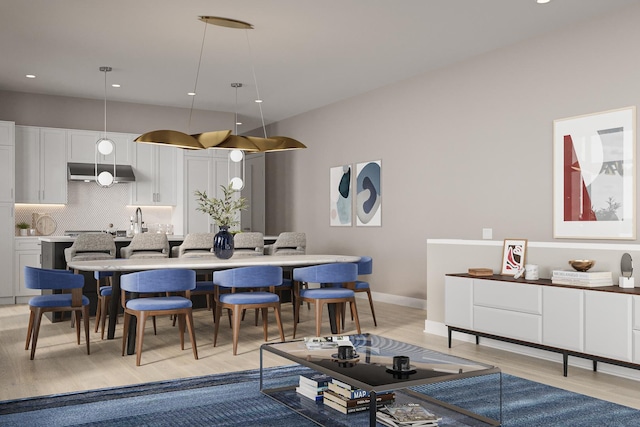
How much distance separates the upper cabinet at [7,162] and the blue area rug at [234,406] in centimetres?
530

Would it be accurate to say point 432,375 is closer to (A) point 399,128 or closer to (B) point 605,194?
(B) point 605,194

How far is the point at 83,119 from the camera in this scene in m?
9.14

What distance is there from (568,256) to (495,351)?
39.7 inches

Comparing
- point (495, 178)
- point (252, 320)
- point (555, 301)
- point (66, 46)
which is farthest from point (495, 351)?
point (66, 46)

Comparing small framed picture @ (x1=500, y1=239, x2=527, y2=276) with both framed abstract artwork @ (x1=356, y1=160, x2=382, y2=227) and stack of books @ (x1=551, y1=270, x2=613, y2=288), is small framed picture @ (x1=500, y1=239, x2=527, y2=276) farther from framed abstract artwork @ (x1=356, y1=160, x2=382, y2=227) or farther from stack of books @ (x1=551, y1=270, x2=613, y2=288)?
framed abstract artwork @ (x1=356, y1=160, x2=382, y2=227)

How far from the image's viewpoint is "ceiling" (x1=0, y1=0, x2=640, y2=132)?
5242mm

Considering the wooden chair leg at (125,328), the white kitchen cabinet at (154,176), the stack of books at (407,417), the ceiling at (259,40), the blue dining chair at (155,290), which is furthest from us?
the white kitchen cabinet at (154,176)

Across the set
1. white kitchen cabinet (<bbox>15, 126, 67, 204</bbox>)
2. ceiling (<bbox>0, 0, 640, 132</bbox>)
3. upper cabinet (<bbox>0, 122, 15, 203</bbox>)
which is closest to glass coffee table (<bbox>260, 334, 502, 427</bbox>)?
ceiling (<bbox>0, 0, 640, 132</bbox>)

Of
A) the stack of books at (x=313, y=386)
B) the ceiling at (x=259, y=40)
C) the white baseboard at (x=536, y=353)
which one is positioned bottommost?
the white baseboard at (x=536, y=353)

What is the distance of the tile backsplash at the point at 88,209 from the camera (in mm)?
8805

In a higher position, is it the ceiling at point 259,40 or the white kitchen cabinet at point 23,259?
the ceiling at point 259,40

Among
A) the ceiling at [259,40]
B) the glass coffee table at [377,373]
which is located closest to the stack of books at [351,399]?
the glass coffee table at [377,373]

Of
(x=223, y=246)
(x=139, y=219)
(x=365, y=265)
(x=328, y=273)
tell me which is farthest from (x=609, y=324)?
(x=139, y=219)

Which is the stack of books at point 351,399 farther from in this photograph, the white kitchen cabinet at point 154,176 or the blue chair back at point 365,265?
the white kitchen cabinet at point 154,176
